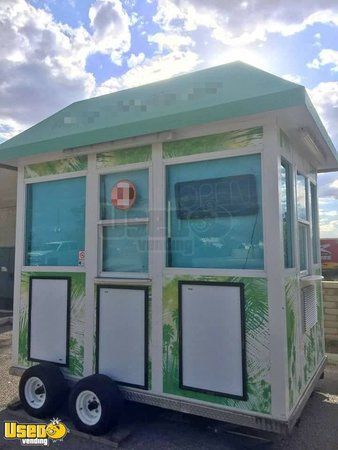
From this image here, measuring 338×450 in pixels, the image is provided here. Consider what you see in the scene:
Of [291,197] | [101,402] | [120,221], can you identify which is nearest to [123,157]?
[120,221]

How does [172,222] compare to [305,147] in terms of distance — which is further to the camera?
[305,147]

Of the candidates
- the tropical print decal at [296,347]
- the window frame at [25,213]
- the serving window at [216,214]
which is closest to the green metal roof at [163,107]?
the window frame at [25,213]

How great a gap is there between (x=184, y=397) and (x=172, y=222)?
165cm

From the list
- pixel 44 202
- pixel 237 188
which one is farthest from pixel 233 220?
pixel 44 202

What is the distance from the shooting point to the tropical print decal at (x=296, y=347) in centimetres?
322

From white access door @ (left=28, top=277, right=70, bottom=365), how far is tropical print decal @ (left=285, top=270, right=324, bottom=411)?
2.37 meters

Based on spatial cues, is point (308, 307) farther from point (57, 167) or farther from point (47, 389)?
point (57, 167)

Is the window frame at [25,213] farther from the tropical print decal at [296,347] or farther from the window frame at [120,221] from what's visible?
the tropical print decal at [296,347]

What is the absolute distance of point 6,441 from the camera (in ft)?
11.0

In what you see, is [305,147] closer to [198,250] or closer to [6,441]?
[198,250]

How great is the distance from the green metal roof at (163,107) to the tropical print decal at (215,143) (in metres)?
0.27

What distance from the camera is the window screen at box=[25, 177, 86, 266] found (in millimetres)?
4250

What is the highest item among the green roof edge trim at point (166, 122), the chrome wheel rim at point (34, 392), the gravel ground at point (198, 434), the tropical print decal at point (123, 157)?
the green roof edge trim at point (166, 122)

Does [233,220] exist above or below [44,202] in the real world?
below
